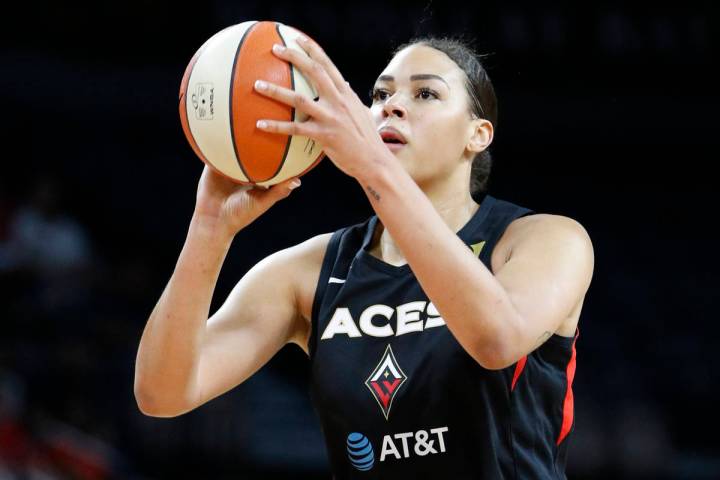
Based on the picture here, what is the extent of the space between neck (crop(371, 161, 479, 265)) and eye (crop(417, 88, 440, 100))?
0.25m

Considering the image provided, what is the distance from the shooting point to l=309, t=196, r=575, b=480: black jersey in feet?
9.41

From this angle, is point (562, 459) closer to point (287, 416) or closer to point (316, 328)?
point (316, 328)

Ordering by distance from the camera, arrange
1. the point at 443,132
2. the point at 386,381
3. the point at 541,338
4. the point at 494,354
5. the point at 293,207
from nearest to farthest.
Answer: the point at 494,354, the point at 541,338, the point at 386,381, the point at 443,132, the point at 293,207

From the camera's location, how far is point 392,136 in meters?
3.04

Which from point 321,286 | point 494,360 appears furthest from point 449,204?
point 494,360

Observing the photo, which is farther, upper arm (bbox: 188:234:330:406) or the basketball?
upper arm (bbox: 188:234:330:406)

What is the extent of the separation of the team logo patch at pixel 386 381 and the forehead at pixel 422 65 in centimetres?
81

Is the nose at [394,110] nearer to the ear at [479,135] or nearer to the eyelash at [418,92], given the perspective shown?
the eyelash at [418,92]

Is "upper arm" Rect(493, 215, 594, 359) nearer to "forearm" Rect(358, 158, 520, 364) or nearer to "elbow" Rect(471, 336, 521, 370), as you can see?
"elbow" Rect(471, 336, 521, 370)

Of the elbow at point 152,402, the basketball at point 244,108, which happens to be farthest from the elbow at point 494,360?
the elbow at point 152,402

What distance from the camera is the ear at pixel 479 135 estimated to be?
3260 millimetres

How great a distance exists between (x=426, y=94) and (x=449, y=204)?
344mm

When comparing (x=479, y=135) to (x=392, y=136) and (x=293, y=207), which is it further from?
(x=293, y=207)

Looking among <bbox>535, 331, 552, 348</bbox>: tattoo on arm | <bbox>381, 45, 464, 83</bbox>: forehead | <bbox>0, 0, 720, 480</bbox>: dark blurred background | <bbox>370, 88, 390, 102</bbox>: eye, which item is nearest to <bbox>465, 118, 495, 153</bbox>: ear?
<bbox>381, 45, 464, 83</bbox>: forehead
